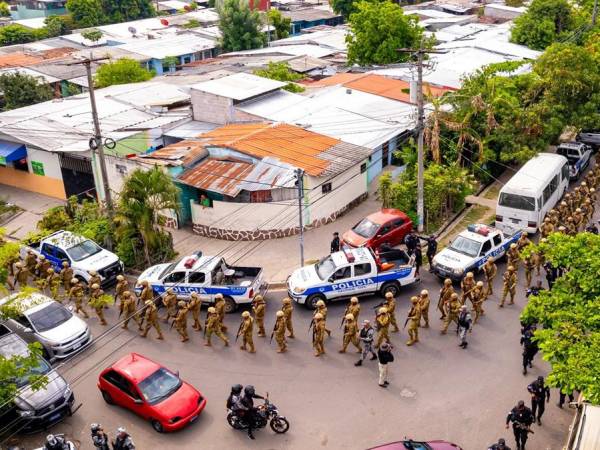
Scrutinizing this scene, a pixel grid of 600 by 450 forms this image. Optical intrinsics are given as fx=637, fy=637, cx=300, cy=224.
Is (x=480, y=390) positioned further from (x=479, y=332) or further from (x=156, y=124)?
(x=156, y=124)

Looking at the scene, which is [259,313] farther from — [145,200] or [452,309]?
[145,200]

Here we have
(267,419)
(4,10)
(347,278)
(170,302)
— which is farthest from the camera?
(4,10)

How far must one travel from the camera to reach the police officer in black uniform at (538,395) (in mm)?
14289

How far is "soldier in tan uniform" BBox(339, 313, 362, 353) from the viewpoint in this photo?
1716cm

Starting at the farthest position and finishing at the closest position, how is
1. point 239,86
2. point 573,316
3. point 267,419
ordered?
1. point 239,86
2. point 267,419
3. point 573,316

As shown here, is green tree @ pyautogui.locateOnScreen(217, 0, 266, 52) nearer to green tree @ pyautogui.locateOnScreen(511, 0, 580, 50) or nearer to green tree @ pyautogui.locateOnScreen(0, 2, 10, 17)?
green tree @ pyautogui.locateOnScreen(511, 0, 580, 50)

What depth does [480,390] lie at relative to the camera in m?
16.1

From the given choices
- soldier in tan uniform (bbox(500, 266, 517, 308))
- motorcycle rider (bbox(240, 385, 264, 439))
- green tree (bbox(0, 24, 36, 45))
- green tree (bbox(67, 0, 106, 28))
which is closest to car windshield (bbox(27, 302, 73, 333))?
motorcycle rider (bbox(240, 385, 264, 439))

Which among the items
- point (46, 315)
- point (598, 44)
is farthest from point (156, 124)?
point (598, 44)

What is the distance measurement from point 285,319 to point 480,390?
5.59 m

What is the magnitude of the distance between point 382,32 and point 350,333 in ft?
102

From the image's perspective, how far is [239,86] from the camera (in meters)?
32.7

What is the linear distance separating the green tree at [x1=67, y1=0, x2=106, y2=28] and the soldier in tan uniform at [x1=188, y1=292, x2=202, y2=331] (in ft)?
227

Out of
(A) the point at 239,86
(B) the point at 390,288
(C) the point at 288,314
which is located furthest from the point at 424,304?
(A) the point at 239,86
